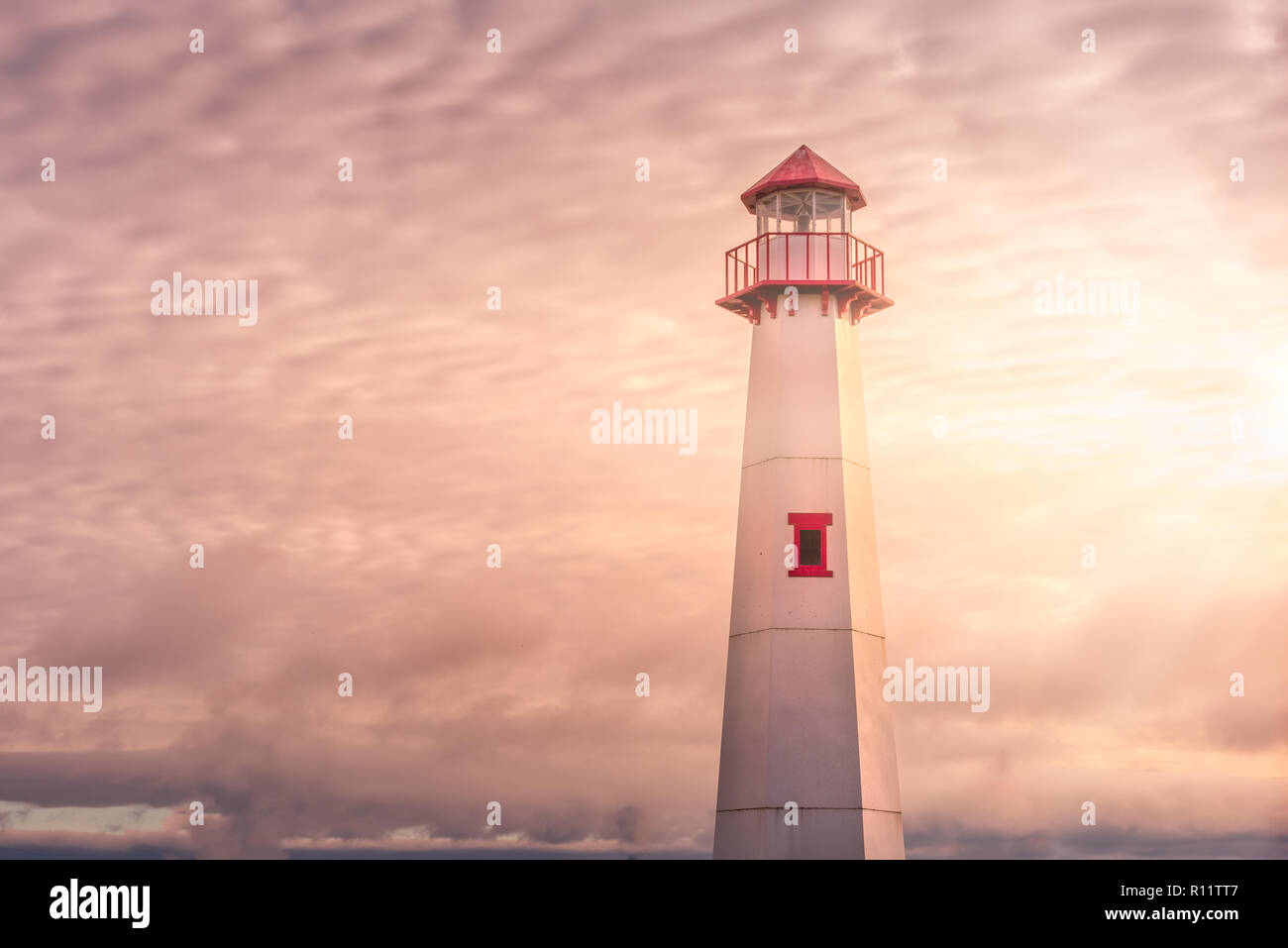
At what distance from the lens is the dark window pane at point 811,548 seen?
39.2 meters

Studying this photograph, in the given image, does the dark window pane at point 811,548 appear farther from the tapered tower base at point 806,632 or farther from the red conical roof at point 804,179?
the red conical roof at point 804,179

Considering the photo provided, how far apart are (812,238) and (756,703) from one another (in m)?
14.4

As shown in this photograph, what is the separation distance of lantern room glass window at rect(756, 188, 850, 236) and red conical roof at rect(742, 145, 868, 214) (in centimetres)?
31

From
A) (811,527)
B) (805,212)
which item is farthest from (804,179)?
(811,527)

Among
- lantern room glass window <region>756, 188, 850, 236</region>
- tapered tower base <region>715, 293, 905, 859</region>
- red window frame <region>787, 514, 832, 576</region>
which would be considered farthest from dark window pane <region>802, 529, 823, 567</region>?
lantern room glass window <region>756, 188, 850, 236</region>

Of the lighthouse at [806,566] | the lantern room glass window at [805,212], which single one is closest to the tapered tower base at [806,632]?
the lighthouse at [806,566]

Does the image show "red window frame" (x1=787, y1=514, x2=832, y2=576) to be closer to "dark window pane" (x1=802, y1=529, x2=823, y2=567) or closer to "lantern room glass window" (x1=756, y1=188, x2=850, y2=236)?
"dark window pane" (x1=802, y1=529, x2=823, y2=567)

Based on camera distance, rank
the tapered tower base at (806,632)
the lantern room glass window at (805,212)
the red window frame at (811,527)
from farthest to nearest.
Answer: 1. the lantern room glass window at (805,212)
2. the red window frame at (811,527)
3. the tapered tower base at (806,632)

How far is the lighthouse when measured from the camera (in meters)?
37.7

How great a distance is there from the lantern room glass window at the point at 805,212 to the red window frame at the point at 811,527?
936cm

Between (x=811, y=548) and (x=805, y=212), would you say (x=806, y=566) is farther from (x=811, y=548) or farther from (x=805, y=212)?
(x=805, y=212)
